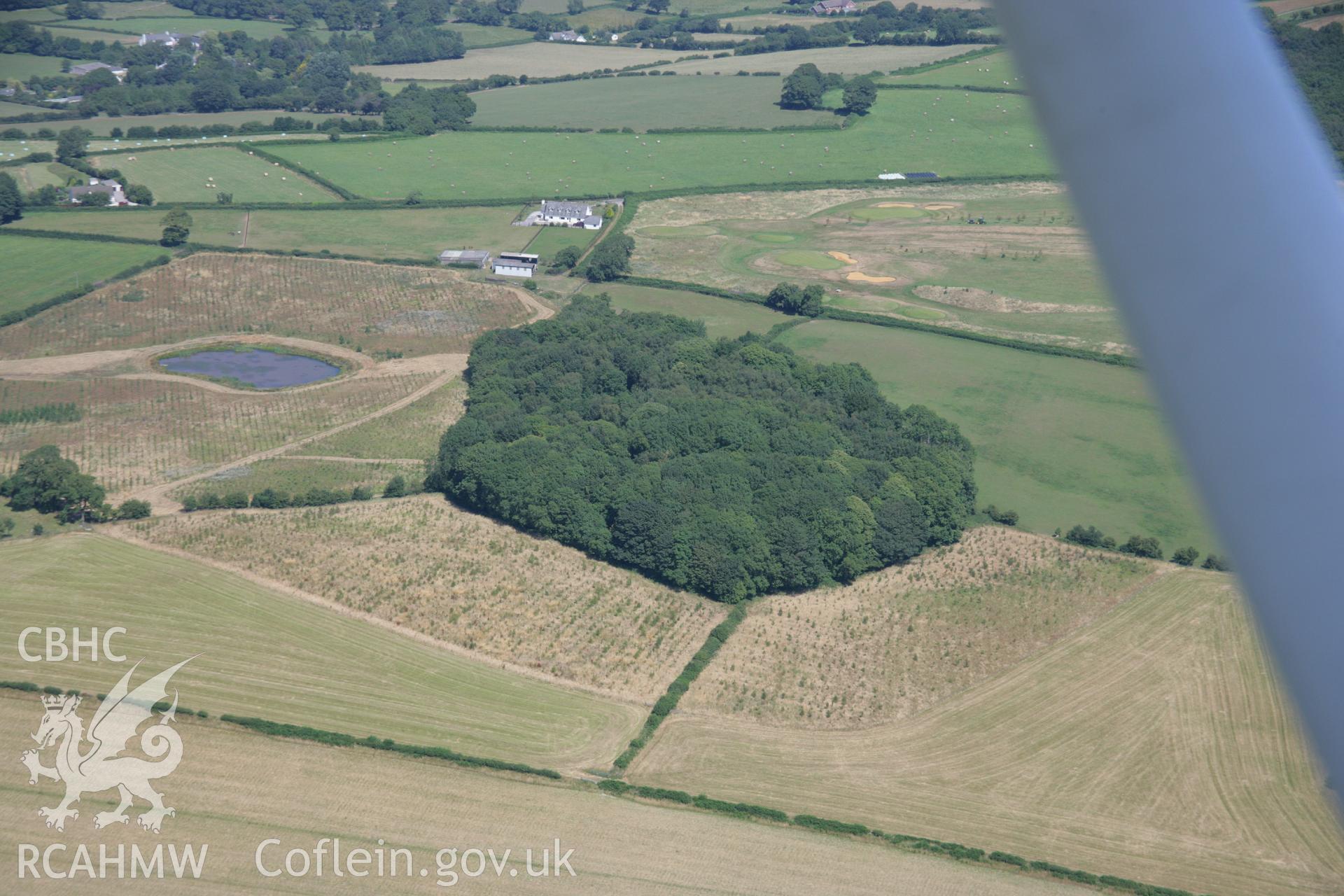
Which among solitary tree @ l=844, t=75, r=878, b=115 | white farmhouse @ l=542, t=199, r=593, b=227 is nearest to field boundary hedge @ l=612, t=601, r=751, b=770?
white farmhouse @ l=542, t=199, r=593, b=227

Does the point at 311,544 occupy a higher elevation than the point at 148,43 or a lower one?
lower

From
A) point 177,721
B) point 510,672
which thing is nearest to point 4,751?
point 177,721

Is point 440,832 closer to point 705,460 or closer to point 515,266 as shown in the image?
point 705,460

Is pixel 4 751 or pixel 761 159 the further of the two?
pixel 761 159

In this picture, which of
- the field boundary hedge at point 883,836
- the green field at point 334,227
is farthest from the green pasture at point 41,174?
the field boundary hedge at point 883,836

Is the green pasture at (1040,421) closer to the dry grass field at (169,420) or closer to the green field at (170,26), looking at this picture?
the dry grass field at (169,420)

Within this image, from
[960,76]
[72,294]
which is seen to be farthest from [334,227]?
[960,76]

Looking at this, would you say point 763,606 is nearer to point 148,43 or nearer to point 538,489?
point 538,489
